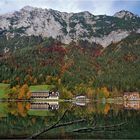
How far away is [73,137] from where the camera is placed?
42469 mm

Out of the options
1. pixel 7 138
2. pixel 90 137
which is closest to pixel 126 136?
pixel 90 137

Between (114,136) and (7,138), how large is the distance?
1015 centimetres

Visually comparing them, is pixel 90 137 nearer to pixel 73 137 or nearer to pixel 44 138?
pixel 73 137

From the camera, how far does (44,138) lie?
40625 millimetres

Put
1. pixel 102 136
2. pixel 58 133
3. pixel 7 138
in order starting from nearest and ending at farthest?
pixel 7 138
pixel 102 136
pixel 58 133

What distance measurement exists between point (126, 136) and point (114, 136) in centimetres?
133

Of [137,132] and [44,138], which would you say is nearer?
[44,138]

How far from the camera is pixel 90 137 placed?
137 ft

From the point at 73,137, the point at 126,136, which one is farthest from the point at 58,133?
the point at 126,136

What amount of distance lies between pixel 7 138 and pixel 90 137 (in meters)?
Answer: 7.45

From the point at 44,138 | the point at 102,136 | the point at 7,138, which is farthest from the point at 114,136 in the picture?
the point at 7,138

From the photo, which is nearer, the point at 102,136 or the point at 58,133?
the point at 102,136

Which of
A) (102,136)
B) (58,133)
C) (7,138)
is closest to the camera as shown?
(7,138)

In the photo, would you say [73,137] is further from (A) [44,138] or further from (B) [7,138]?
(B) [7,138]
